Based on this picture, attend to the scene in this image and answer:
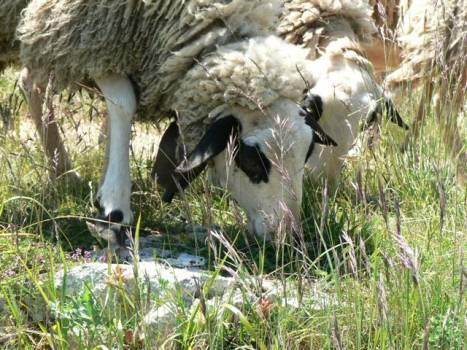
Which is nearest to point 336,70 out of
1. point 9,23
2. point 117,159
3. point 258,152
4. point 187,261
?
point 258,152

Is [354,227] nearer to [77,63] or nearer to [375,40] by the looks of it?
[77,63]

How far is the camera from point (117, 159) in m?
4.29

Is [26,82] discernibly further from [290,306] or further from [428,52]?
[290,306]

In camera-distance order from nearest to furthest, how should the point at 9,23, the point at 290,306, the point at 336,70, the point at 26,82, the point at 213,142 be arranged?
the point at 290,306 → the point at 213,142 → the point at 9,23 → the point at 336,70 → the point at 26,82

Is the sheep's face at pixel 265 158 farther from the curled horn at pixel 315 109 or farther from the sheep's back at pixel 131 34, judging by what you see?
the sheep's back at pixel 131 34

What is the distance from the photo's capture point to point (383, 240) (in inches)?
141

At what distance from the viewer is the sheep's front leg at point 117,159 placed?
4.17 meters

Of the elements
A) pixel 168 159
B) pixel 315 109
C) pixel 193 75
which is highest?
pixel 193 75

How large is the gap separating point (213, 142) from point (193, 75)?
0.34 meters

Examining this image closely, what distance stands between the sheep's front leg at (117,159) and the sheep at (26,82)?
0.86 ft

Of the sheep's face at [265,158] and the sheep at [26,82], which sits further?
the sheep at [26,82]

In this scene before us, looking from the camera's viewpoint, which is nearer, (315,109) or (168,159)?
(168,159)

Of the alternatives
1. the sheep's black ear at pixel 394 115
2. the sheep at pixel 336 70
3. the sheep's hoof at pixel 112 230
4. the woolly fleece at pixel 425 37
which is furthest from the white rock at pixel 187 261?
the woolly fleece at pixel 425 37

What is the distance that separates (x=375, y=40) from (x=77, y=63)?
307 cm
